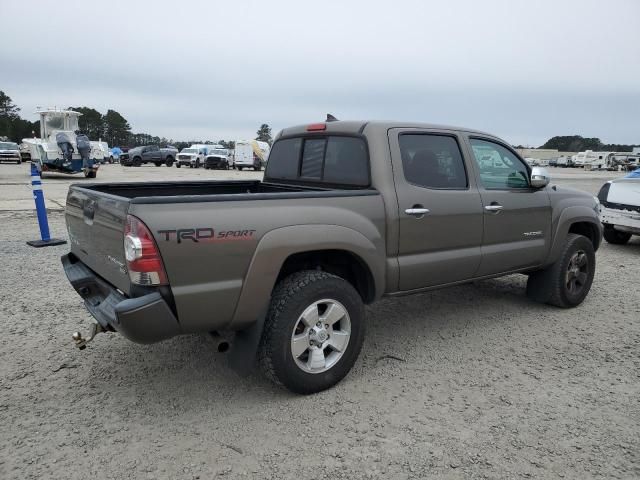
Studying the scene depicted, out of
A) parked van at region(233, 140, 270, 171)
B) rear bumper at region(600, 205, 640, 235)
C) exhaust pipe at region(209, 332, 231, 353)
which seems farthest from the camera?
parked van at region(233, 140, 270, 171)

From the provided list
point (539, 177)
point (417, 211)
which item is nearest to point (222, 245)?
point (417, 211)

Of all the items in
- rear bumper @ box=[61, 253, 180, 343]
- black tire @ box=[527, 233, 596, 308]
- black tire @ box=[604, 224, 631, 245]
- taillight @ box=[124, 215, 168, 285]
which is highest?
taillight @ box=[124, 215, 168, 285]

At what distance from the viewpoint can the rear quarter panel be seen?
2.60m

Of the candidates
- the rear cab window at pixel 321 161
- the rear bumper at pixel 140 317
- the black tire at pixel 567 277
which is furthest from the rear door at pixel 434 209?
the rear bumper at pixel 140 317

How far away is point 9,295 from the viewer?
5.07 m

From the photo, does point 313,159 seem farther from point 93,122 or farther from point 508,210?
point 93,122

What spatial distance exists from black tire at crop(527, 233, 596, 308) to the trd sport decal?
349 cm

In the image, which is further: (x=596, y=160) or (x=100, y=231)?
(x=596, y=160)

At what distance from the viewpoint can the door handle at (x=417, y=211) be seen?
3.56 metres

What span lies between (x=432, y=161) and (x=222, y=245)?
197cm

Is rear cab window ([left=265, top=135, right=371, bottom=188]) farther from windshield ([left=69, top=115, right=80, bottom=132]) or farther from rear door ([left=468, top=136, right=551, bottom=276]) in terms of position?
windshield ([left=69, top=115, right=80, bottom=132])

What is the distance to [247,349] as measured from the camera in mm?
2986

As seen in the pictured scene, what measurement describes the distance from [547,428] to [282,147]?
122 inches

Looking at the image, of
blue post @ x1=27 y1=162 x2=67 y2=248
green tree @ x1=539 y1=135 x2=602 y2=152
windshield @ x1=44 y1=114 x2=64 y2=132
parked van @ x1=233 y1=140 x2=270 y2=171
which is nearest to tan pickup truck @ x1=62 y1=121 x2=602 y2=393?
blue post @ x1=27 y1=162 x2=67 y2=248
